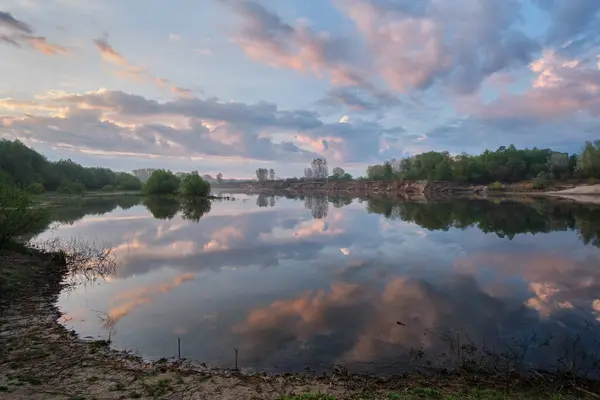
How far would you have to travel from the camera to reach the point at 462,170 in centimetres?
15575

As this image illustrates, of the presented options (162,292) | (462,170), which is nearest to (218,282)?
(162,292)

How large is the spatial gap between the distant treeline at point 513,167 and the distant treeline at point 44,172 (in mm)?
132222

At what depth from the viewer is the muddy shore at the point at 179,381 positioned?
7.43m

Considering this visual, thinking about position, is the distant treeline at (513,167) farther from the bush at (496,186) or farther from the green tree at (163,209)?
the green tree at (163,209)

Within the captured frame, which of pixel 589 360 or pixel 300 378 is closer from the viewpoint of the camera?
pixel 300 378

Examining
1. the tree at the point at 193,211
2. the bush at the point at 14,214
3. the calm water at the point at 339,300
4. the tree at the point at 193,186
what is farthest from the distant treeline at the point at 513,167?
the bush at the point at 14,214

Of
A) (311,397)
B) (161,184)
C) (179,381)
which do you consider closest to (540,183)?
(161,184)

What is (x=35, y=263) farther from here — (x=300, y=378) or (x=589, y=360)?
(x=589, y=360)

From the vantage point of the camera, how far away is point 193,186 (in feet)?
347

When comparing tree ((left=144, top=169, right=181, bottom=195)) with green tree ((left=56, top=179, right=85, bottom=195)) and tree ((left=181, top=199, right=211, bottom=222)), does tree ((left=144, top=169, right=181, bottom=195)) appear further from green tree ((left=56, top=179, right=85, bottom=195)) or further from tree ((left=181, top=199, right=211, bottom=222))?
tree ((left=181, top=199, right=211, bottom=222))

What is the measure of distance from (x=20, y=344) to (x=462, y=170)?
164371 mm

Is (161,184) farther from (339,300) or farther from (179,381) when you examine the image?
(179,381)

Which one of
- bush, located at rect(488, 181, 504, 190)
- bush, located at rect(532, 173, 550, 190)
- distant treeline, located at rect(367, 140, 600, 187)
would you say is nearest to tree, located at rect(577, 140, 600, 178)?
distant treeline, located at rect(367, 140, 600, 187)

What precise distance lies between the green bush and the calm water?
9347 centimetres
